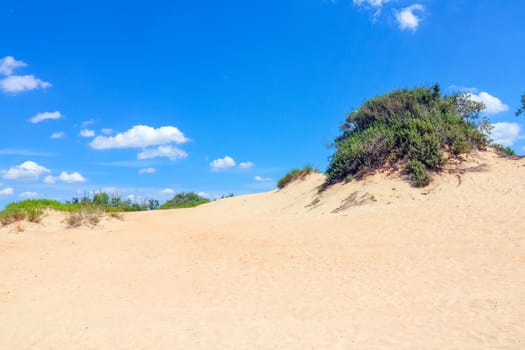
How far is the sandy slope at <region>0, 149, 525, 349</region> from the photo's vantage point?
5.88 metres

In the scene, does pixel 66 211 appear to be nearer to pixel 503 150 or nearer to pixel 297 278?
pixel 297 278

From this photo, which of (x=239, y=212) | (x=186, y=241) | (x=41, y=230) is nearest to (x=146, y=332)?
(x=186, y=241)

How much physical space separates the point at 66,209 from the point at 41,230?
261cm

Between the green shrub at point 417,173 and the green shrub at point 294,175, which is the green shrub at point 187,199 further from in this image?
the green shrub at point 417,173

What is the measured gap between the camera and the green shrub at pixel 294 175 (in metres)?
26.4

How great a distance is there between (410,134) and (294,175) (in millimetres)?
9374

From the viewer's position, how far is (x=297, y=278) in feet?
29.3

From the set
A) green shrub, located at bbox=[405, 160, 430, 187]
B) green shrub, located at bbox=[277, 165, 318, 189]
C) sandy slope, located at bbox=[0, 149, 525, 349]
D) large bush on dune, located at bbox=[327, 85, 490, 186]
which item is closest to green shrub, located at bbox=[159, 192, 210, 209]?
green shrub, located at bbox=[277, 165, 318, 189]

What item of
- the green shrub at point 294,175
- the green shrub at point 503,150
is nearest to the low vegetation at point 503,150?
the green shrub at point 503,150

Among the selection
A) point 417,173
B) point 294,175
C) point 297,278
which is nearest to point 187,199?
point 294,175

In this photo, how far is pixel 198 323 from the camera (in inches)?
255

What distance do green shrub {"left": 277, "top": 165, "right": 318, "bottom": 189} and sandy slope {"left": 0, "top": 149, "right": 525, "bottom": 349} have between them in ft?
29.8

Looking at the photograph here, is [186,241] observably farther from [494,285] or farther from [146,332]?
[494,285]

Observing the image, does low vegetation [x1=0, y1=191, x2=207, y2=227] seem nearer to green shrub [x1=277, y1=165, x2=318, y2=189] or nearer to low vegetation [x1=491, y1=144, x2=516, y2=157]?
green shrub [x1=277, y1=165, x2=318, y2=189]
